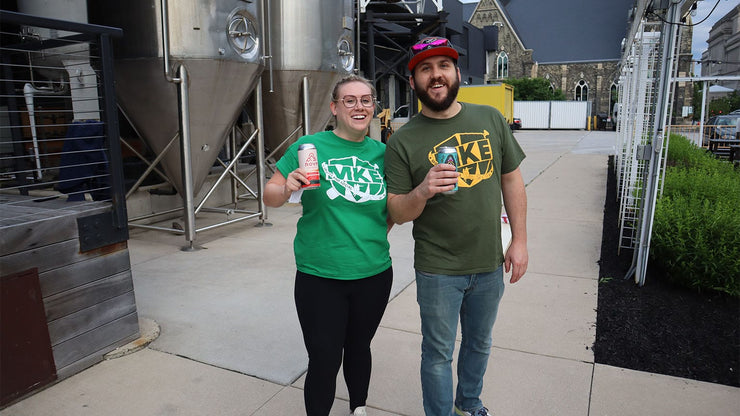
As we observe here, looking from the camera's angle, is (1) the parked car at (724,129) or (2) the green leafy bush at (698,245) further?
(1) the parked car at (724,129)

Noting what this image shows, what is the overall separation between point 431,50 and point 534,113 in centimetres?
3902

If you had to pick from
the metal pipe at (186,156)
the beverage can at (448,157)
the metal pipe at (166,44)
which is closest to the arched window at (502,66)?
the metal pipe at (186,156)

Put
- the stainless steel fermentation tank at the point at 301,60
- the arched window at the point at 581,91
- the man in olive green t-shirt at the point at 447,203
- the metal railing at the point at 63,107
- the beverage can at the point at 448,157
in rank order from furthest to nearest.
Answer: the arched window at the point at 581,91 < the stainless steel fermentation tank at the point at 301,60 < the metal railing at the point at 63,107 < the man in olive green t-shirt at the point at 447,203 < the beverage can at the point at 448,157

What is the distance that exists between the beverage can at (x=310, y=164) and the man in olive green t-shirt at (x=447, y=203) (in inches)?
13.2

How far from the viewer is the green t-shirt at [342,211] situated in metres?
2.21

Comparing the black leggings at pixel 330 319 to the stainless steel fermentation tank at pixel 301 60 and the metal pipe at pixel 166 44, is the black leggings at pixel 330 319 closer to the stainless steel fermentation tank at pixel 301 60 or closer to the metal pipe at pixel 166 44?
the metal pipe at pixel 166 44

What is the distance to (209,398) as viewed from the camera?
2953mm

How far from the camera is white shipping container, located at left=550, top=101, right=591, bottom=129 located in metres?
37.9

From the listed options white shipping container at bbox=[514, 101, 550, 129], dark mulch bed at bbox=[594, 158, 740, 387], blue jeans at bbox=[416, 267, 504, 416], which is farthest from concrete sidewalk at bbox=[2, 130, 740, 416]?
white shipping container at bbox=[514, 101, 550, 129]

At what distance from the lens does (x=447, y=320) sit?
2.25 meters

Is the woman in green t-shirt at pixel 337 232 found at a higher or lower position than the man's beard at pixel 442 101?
lower

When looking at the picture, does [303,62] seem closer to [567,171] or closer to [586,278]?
[586,278]

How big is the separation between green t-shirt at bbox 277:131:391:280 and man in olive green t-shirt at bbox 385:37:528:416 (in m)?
0.09

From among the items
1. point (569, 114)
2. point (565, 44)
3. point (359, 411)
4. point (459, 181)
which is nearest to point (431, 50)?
point (459, 181)
